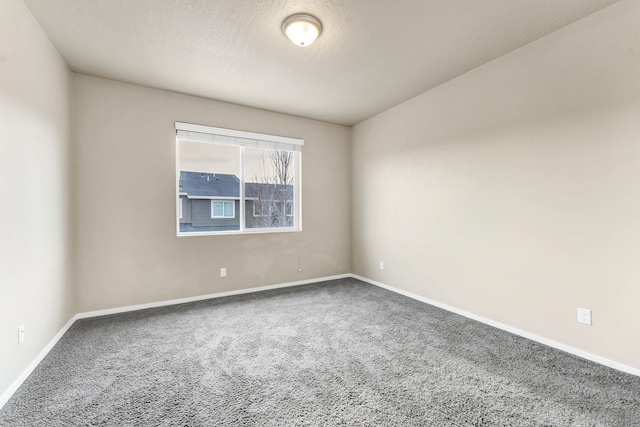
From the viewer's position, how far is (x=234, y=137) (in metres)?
3.87

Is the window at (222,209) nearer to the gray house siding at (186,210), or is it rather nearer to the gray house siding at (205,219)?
the gray house siding at (205,219)

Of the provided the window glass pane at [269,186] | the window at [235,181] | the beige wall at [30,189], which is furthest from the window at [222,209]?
the beige wall at [30,189]

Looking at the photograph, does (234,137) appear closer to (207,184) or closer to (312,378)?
(207,184)

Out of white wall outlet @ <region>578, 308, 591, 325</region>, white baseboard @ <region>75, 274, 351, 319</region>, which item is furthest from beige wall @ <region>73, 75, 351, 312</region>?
white wall outlet @ <region>578, 308, 591, 325</region>

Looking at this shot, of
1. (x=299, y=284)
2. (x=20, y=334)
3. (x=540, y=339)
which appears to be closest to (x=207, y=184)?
(x=299, y=284)

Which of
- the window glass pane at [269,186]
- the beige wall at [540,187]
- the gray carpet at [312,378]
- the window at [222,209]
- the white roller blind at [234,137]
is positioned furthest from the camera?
the window glass pane at [269,186]

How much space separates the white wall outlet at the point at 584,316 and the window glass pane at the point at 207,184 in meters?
3.73

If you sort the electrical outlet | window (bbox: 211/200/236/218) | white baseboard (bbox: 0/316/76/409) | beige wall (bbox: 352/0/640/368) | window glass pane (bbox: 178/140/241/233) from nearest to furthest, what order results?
white baseboard (bbox: 0/316/76/409), the electrical outlet, beige wall (bbox: 352/0/640/368), window glass pane (bbox: 178/140/241/233), window (bbox: 211/200/236/218)

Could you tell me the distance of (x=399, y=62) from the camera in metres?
2.79

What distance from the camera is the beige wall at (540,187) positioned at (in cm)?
203

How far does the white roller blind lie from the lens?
140 inches

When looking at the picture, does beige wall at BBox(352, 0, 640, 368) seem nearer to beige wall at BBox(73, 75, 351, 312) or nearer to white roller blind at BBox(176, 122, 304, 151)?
white roller blind at BBox(176, 122, 304, 151)

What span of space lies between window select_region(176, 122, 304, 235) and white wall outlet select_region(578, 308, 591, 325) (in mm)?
3309

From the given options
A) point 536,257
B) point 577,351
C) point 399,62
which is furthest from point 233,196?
point 577,351
